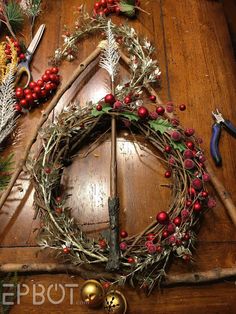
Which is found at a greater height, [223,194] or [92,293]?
[223,194]

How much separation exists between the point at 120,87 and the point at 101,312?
0.70 metres

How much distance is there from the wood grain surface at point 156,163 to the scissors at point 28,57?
3 centimetres

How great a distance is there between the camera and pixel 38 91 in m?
1.29

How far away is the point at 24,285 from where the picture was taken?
103cm

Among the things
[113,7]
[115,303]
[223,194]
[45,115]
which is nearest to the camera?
[115,303]

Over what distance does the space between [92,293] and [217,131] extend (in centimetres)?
66

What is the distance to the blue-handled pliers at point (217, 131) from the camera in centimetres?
121

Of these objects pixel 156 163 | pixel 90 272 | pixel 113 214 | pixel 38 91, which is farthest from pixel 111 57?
pixel 90 272

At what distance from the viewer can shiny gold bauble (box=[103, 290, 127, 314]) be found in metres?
0.97

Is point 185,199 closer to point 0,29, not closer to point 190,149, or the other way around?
point 190,149

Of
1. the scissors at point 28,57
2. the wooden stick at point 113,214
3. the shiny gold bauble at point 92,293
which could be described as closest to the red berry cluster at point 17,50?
the scissors at point 28,57

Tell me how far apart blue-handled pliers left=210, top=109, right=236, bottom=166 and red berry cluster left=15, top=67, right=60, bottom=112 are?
0.58 metres

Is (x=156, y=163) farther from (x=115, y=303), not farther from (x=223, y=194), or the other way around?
(x=115, y=303)

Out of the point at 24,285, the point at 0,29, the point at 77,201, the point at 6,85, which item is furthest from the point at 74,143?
Answer: the point at 0,29
